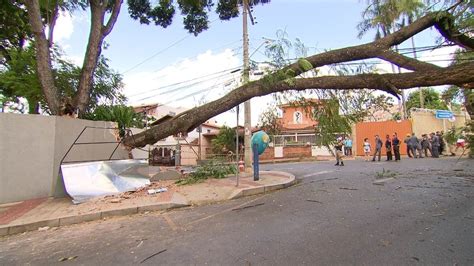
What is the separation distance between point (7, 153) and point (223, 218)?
6321mm

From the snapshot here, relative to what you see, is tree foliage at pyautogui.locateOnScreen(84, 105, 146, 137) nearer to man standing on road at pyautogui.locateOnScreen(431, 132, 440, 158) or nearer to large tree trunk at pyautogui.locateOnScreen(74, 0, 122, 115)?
large tree trunk at pyautogui.locateOnScreen(74, 0, 122, 115)

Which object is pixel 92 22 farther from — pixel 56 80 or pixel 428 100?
pixel 428 100

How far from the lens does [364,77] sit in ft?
24.4

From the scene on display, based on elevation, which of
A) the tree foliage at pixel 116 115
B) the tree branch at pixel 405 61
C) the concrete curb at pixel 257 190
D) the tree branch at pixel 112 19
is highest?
the tree branch at pixel 112 19

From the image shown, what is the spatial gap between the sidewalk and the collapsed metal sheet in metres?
0.31

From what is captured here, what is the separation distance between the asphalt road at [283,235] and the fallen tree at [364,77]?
8.81 ft

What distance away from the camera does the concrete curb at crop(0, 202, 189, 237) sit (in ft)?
20.5

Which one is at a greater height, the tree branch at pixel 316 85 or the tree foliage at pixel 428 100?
the tree foliage at pixel 428 100

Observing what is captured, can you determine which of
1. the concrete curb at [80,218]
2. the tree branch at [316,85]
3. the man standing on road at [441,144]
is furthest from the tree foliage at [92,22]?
the man standing on road at [441,144]

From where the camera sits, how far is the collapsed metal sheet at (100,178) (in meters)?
8.36

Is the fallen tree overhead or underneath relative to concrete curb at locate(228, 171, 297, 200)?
overhead

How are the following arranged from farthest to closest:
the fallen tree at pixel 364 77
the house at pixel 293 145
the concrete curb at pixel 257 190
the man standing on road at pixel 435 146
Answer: the house at pixel 293 145 → the man standing on road at pixel 435 146 → the concrete curb at pixel 257 190 → the fallen tree at pixel 364 77

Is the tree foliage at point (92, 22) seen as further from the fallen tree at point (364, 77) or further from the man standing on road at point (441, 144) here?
the man standing on road at point (441, 144)

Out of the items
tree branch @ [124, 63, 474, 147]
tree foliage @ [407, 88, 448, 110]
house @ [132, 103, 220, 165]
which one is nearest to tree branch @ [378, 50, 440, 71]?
tree branch @ [124, 63, 474, 147]
